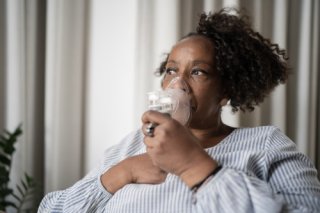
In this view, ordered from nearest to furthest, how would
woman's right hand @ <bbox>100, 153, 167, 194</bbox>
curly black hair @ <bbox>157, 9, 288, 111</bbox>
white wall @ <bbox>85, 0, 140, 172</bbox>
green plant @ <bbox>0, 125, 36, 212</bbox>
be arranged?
woman's right hand @ <bbox>100, 153, 167, 194</bbox>
curly black hair @ <bbox>157, 9, 288, 111</bbox>
green plant @ <bbox>0, 125, 36, 212</bbox>
white wall @ <bbox>85, 0, 140, 172</bbox>

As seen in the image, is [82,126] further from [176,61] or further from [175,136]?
[175,136]

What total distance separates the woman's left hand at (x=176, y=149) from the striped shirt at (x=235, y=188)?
3cm

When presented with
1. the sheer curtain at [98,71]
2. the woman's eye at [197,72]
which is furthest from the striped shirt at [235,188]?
the sheer curtain at [98,71]

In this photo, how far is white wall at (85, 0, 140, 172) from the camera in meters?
1.69

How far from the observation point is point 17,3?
162 cm

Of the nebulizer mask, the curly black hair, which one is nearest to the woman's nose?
the nebulizer mask

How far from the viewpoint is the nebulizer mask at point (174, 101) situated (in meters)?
0.84

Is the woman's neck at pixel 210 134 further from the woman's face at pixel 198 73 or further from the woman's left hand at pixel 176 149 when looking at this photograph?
the woman's left hand at pixel 176 149

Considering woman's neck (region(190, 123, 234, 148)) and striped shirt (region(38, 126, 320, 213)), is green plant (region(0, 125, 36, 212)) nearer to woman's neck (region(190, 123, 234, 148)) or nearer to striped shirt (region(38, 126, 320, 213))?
striped shirt (region(38, 126, 320, 213))

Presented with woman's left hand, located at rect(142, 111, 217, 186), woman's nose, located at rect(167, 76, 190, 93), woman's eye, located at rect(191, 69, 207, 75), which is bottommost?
woman's left hand, located at rect(142, 111, 217, 186)

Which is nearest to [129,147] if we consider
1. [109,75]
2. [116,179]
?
[116,179]

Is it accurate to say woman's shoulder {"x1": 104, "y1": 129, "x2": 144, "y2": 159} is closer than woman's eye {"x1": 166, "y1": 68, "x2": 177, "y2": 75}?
No

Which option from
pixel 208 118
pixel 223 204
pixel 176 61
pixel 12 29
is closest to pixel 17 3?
pixel 12 29

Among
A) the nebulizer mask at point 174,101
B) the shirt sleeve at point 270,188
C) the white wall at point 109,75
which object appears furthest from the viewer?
the white wall at point 109,75
